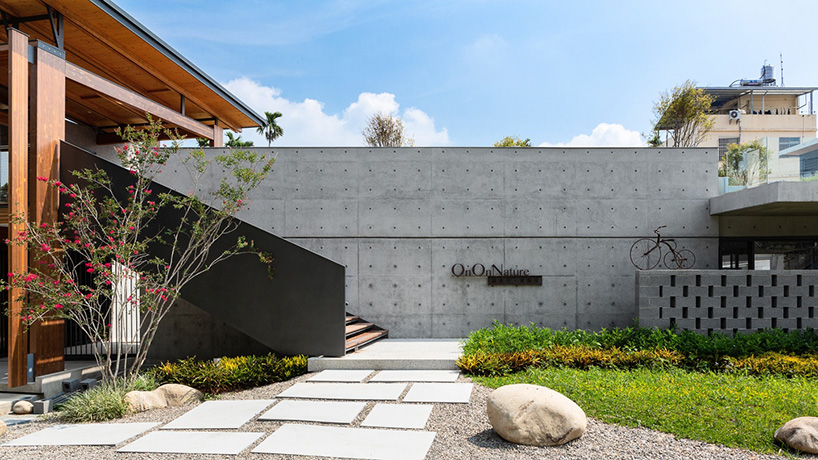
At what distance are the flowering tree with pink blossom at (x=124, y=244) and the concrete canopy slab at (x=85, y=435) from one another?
1.08 metres

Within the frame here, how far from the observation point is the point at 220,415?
570 centimetres

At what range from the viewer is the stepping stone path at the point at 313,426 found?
457 cm

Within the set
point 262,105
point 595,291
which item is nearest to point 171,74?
point 595,291

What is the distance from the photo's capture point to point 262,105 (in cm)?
3578

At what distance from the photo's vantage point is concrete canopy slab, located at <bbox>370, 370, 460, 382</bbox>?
276 inches

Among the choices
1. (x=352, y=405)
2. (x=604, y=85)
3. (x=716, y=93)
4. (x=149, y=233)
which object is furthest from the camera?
(x=716, y=93)

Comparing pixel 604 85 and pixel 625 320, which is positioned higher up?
pixel 604 85

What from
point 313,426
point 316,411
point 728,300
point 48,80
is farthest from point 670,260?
point 48,80

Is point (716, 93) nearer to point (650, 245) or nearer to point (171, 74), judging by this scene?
point (650, 245)

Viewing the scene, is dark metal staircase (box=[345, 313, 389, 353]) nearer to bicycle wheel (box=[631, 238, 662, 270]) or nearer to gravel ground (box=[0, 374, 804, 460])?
gravel ground (box=[0, 374, 804, 460])

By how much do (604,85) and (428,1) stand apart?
5.29 m

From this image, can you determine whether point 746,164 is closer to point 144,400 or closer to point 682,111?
point 144,400

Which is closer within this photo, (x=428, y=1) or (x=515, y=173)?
(x=428, y=1)

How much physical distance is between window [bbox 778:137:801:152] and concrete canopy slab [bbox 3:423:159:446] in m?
10.9
